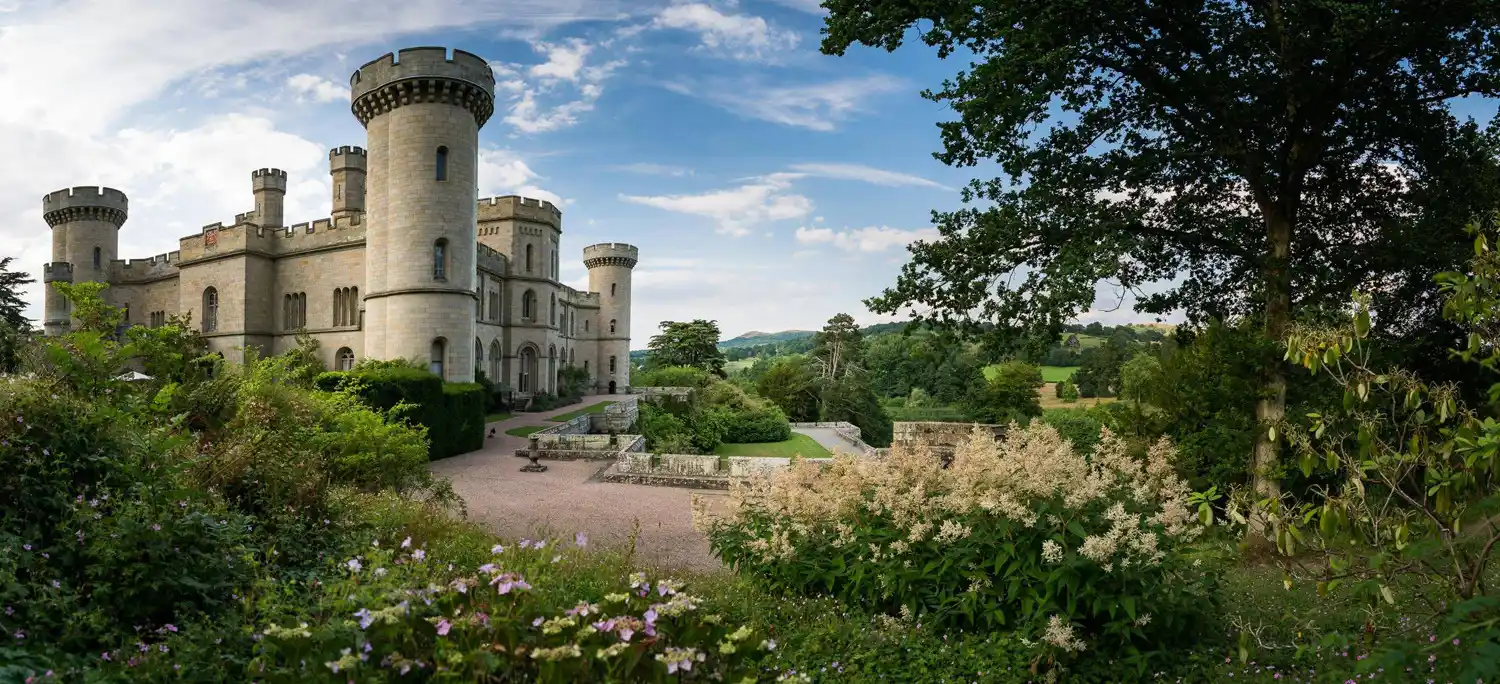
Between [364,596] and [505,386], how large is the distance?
103 feet

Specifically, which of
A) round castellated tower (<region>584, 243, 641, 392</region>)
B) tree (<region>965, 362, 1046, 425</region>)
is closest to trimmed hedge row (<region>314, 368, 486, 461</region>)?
tree (<region>965, 362, 1046, 425</region>)

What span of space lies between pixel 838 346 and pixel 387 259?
35804mm

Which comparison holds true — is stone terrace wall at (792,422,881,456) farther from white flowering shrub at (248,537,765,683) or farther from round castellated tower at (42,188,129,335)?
round castellated tower at (42,188,129,335)

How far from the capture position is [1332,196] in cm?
972

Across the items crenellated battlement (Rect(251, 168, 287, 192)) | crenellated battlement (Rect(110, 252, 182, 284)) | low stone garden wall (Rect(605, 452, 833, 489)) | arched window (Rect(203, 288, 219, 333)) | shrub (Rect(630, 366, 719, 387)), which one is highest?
crenellated battlement (Rect(251, 168, 287, 192))

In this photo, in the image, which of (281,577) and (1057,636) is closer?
(1057,636)

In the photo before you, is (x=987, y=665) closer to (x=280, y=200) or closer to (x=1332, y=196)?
(x=1332, y=196)

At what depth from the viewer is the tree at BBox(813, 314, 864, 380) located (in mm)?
52500

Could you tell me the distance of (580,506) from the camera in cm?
1263

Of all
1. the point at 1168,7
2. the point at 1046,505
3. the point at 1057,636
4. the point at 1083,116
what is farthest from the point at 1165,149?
the point at 1057,636

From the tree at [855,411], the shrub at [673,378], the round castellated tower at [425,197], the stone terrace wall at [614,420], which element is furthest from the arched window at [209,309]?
the tree at [855,411]

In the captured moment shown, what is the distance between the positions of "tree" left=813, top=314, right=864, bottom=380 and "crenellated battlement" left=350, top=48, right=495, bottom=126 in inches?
1326

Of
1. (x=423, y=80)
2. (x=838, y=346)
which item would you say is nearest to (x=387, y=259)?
(x=423, y=80)

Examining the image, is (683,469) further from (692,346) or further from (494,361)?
(692,346)
